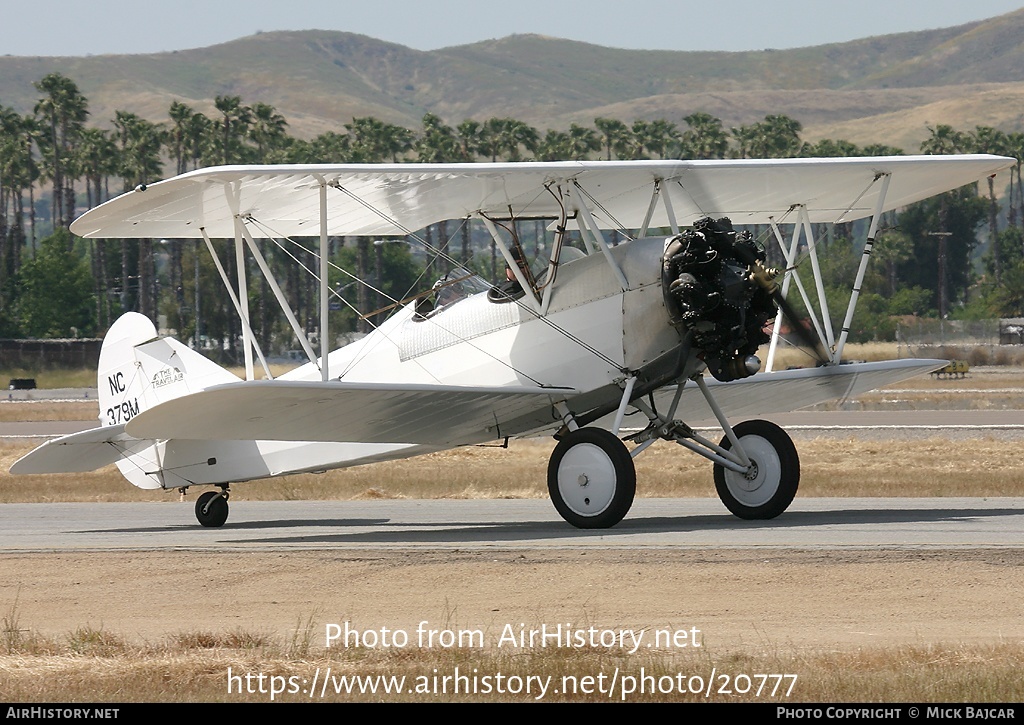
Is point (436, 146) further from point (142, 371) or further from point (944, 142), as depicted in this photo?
point (142, 371)

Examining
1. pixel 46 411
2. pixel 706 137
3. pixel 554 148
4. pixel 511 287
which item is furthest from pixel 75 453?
pixel 554 148

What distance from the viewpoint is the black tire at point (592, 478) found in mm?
12891

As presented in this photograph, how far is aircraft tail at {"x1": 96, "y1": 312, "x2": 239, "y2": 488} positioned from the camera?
54.2ft

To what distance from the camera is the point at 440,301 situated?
15.0 metres

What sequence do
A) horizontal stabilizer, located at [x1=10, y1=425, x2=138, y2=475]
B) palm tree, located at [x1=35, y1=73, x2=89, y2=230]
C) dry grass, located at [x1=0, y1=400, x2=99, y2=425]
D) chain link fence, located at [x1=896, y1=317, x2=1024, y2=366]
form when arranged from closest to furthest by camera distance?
horizontal stabilizer, located at [x1=10, y1=425, x2=138, y2=475], dry grass, located at [x1=0, y1=400, x2=99, y2=425], chain link fence, located at [x1=896, y1=317, x2=1024, y2=366], palm tree, located at [x1=35, y1=73, x2=89, y2=230]

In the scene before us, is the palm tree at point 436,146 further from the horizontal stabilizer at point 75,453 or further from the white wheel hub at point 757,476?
the white wheel hub at point 757,476

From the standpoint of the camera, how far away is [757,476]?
46.7 ft

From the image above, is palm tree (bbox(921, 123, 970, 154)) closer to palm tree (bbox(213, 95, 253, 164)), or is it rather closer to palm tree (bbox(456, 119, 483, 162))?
palm tree (bbox(456, 119, 483, 162))

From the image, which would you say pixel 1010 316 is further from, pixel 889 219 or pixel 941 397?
pixel 889 219

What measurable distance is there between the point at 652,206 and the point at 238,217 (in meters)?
4.28

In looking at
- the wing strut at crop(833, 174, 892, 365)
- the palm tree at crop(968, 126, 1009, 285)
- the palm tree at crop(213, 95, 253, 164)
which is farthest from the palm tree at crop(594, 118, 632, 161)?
the wing strut at crop(833, 174, 892, 365)

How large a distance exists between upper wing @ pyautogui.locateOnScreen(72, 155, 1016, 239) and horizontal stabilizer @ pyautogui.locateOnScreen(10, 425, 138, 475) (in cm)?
225
